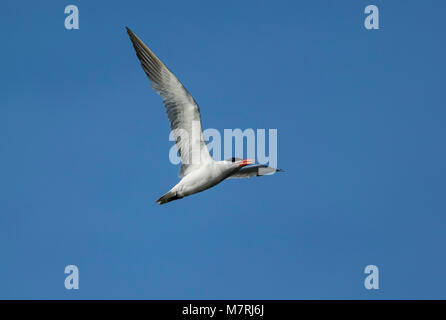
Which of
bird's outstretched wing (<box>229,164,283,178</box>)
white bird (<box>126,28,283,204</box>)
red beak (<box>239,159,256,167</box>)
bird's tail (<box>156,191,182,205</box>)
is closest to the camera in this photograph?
white bird (<box>126,28,283,204</box>)

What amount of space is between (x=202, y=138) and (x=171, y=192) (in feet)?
5.26

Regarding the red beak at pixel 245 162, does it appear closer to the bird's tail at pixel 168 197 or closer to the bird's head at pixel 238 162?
the bird's head at pixel 238 162

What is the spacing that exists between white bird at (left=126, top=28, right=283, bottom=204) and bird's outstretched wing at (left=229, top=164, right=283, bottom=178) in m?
1.31

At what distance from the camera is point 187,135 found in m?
20.0

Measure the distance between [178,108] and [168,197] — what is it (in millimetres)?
2315

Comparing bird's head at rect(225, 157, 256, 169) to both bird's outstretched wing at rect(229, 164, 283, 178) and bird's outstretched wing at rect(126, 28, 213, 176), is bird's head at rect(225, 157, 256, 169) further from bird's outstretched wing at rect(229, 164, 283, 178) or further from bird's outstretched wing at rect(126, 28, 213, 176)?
bird's outstretched wing at rect(229, 164, 283, 178)

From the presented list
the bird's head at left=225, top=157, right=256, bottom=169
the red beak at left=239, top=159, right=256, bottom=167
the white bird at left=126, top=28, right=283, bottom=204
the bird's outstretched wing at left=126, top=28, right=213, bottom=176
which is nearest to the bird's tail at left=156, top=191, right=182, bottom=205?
the white bird at left=126, top=28, right=283, bottom=204

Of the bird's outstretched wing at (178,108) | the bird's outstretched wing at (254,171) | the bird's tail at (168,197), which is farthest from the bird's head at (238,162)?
the bird's tail at (168,197)

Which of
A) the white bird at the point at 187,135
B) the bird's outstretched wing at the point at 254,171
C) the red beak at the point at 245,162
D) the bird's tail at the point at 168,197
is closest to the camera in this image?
the white bird at the point at 187,135

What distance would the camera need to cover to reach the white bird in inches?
776

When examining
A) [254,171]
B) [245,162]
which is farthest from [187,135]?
[254,171]

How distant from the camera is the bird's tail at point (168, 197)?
19938 millimetres
